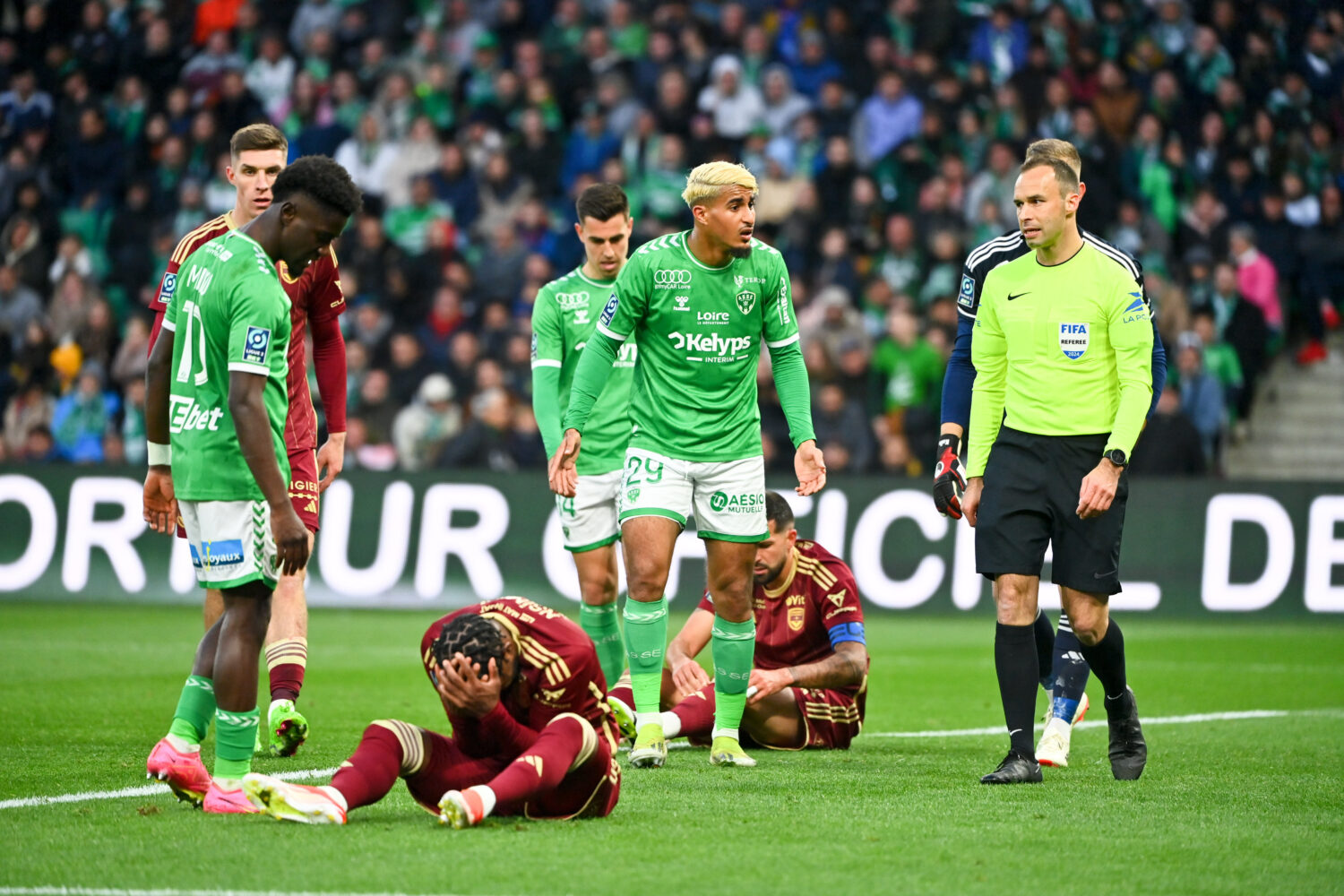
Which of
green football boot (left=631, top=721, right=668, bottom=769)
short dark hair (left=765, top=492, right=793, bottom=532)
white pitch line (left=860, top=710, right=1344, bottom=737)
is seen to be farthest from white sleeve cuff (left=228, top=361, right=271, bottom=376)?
white pitch line (left=860, top=710, right=1344, bottom=737)

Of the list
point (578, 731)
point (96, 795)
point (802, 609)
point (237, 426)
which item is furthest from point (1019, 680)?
point (96, 795)

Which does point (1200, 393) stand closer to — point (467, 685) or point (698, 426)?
point (698, 426)

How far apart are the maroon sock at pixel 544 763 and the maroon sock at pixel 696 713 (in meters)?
2.70

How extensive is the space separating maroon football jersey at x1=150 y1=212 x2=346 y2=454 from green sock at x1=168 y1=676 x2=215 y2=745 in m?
1.46

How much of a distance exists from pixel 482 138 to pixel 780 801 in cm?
1491

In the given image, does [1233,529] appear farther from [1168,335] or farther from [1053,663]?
[1053,663]

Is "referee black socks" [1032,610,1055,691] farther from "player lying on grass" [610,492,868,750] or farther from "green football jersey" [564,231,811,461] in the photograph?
"green football jersey" [564,231,811,461]

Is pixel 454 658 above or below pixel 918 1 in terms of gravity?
below

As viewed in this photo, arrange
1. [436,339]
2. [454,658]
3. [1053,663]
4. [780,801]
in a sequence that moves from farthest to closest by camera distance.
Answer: [436,339], [1053,663], [780,801], [454,658]

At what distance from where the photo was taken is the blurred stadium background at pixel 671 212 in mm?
15359

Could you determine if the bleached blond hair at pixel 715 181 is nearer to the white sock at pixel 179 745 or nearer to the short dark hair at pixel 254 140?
the short dark hair at pixel 254 140

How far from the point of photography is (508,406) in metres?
16.8

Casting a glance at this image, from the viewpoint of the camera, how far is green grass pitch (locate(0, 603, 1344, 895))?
4.73m

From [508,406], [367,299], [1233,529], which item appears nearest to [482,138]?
[367,299]
